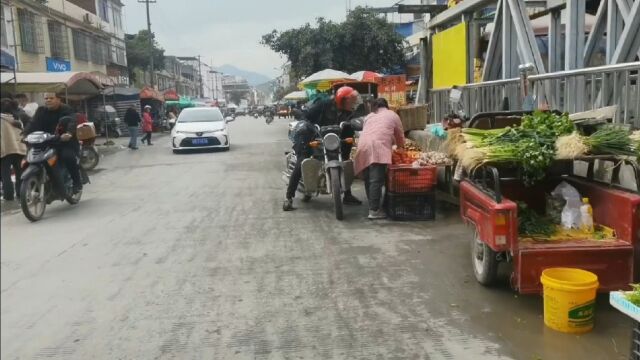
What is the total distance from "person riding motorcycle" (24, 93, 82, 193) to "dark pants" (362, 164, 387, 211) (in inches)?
156

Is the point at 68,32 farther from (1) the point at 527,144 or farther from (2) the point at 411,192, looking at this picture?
(2) the point at 411,192

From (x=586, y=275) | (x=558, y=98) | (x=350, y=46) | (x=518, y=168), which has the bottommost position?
(x=586, y=275)

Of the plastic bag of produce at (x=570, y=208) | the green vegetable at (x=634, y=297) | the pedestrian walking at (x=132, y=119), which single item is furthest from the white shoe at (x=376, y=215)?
the pedestrian walking at (x=132, y=119)

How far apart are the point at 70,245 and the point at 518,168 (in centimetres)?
464

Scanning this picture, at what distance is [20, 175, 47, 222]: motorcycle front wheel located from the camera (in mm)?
7273

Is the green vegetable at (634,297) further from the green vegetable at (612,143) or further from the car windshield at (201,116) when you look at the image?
the car windshield at (201,116)

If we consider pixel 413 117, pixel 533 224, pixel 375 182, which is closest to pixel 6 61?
pixel 533 224

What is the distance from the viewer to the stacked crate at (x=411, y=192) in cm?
699

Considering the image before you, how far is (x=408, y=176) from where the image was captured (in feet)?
23.0

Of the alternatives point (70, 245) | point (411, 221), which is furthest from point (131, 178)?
point (411, 221)

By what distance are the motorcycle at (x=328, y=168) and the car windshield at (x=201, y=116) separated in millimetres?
10236

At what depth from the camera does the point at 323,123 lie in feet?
26.9

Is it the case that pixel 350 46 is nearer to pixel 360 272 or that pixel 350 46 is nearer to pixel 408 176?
pixel 408 176

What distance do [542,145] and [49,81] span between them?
414cm
